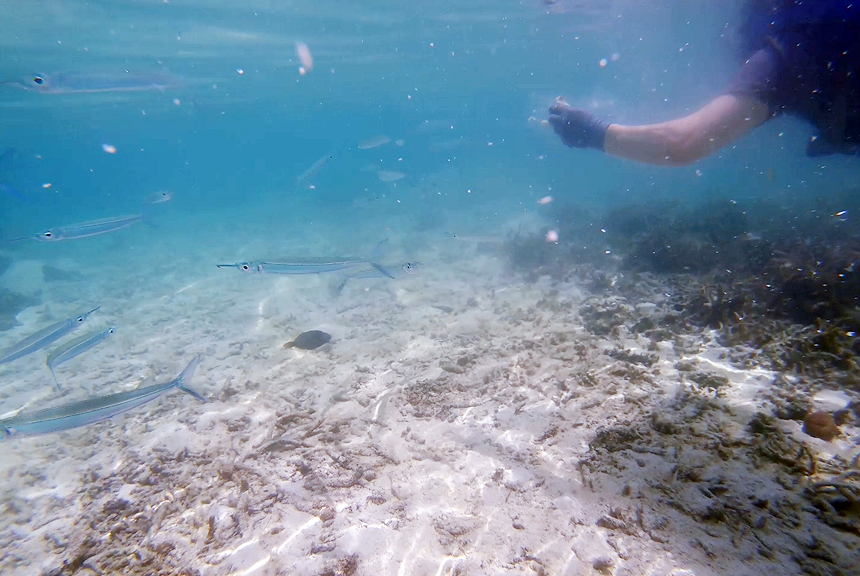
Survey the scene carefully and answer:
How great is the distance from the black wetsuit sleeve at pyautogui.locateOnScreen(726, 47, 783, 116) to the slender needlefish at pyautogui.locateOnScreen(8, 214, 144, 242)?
10.4 m

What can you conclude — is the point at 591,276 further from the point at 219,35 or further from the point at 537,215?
the point at 219,35

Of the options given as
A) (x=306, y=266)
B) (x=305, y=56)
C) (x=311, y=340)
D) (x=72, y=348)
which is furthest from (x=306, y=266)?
(x=305, y=56)

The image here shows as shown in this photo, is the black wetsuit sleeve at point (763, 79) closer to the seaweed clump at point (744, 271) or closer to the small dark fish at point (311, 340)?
the seaweed clump at point (744, 271)

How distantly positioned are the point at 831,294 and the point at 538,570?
5.60 metres

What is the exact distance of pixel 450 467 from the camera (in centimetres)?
365

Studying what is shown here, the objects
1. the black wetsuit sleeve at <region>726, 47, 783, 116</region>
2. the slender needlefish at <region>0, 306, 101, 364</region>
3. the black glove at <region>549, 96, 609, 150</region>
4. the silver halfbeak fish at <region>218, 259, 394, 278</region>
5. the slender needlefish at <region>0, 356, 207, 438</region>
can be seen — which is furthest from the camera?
the slender needlefish at <region>0, 306, 101, 364</region>

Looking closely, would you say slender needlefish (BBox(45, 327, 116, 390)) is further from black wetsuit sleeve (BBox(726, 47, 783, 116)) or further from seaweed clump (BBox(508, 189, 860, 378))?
seaweed clump (BBox(508, 189, 860, 378))

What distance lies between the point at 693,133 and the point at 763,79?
1.94ft

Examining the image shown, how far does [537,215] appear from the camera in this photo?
2092cm

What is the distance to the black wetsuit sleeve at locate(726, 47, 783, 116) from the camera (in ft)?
10.2

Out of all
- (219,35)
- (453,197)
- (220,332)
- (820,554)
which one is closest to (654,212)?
(820,554)

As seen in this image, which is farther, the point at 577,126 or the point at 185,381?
the point at 185,381

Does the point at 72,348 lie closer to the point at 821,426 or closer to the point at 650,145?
the point at 650,145

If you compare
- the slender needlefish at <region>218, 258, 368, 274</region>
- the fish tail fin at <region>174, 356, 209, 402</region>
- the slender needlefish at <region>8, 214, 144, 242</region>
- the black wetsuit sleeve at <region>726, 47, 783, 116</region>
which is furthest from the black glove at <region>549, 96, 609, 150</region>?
the slender needlefish at <region>8, 214, 144, 242</region>
